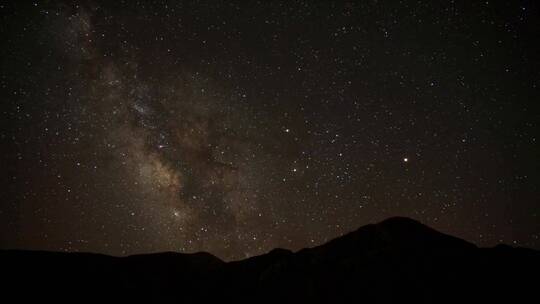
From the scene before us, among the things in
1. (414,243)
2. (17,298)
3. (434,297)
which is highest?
(414,243)

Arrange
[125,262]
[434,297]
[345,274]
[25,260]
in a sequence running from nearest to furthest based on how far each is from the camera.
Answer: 1. [434,297]
2. [345,274]
3. [25,260]
4. [125,262]

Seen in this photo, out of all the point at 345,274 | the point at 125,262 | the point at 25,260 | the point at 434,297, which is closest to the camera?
the point at 434,297

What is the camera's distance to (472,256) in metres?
21.9

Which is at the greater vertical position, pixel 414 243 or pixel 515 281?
pixel 414 243

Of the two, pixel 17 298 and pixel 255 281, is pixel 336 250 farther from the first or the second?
pixel 17 298

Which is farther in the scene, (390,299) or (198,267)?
(198,267)

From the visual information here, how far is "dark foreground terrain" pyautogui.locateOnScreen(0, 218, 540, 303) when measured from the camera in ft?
65.2

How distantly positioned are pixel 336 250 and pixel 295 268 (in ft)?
9.57

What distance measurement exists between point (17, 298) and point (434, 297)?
71.6 ft

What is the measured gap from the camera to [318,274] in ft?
73.2

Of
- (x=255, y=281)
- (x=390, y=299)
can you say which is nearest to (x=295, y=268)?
(x=255, y=281)

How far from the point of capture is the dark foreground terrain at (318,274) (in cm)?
1988

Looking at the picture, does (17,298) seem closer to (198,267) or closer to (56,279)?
(56,279)

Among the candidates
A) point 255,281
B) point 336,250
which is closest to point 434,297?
point 336,250
